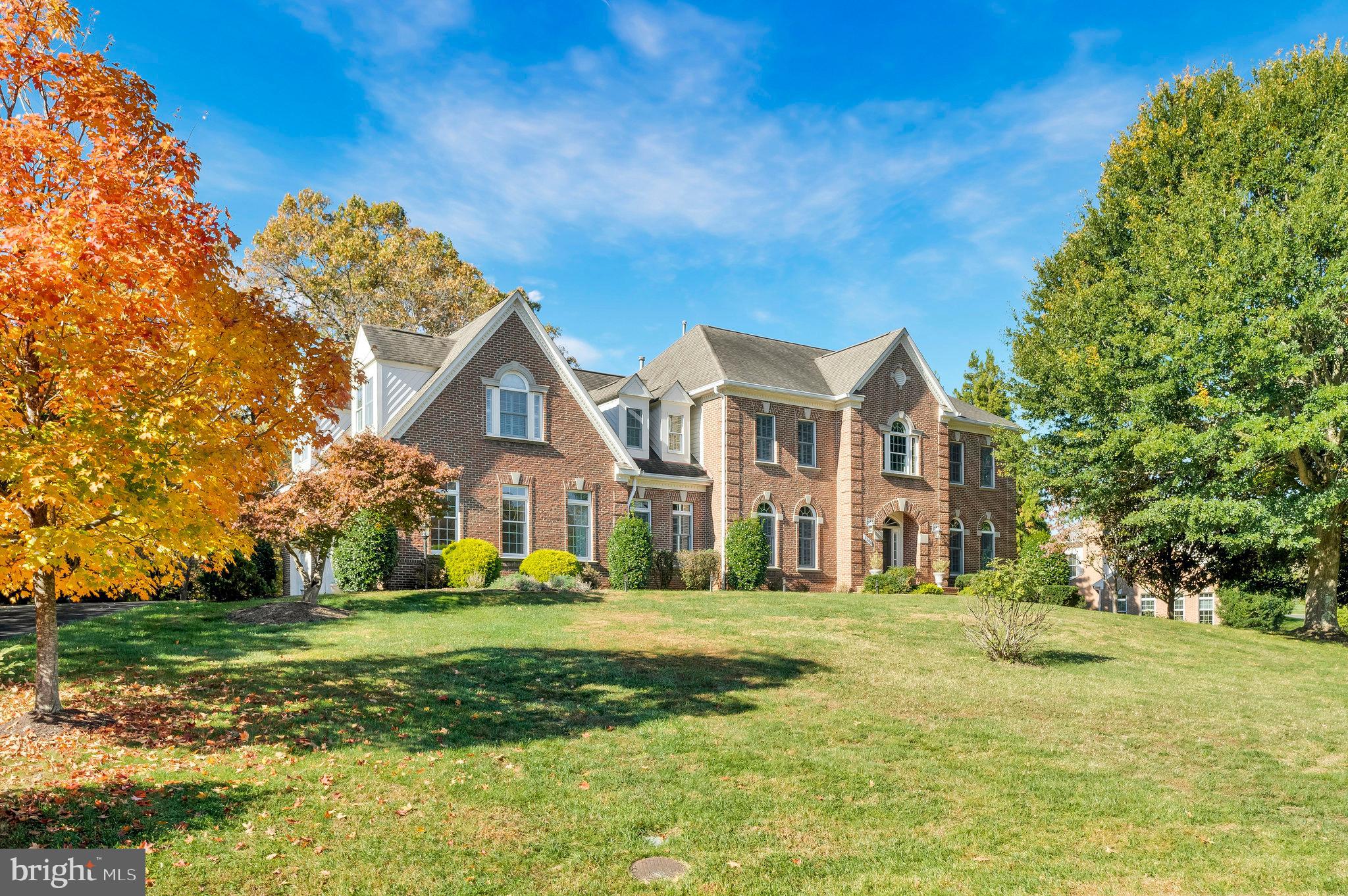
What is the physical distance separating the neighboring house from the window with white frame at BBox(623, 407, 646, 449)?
17.5 metres

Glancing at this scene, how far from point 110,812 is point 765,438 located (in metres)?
25.5

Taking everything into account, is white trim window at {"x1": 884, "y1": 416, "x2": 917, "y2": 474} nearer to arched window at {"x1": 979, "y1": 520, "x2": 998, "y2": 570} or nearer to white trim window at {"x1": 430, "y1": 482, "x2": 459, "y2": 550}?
arched window at {"x1": 979, "y1": 520, "x2": 998, "y2": 570}

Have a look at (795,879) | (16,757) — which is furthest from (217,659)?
(795,879)

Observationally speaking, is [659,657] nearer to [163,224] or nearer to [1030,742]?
[1030,742]

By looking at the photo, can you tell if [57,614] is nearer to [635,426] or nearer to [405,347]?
[405,347]

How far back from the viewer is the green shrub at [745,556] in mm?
28453

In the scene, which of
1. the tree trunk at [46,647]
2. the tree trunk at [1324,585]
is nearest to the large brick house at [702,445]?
the tree trunk at [1324,585]

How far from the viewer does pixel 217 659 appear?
1255cm

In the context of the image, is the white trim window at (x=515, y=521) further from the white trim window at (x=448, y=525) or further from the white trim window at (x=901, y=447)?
the white trim window at (x=901, y=447)

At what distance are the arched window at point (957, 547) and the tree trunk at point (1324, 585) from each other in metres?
12.7

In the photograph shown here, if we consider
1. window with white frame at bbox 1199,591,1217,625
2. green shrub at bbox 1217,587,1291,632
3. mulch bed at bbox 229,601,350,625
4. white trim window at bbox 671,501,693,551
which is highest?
white trim window at bbox 671,501,693,551

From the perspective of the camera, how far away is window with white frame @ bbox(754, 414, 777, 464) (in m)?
30.5

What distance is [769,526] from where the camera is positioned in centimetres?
3058

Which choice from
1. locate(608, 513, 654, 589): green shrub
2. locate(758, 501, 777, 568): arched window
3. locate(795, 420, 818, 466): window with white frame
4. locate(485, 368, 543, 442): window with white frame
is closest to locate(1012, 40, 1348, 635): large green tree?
locate(795, 420, 818, 466): window with white frame
